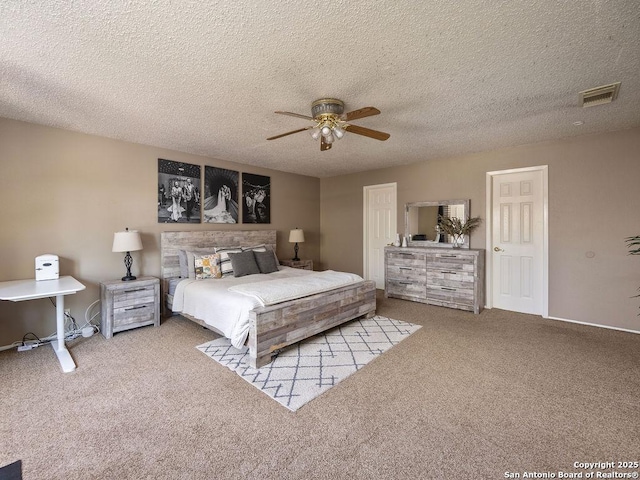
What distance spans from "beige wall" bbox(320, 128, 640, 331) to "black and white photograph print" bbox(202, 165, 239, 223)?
12.5 feet

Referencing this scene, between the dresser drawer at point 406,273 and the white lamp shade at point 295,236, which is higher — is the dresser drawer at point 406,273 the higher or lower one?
the lower one

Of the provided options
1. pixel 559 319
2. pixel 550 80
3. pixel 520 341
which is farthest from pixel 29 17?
pixel 559 319

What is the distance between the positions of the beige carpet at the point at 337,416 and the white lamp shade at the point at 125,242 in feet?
3.68

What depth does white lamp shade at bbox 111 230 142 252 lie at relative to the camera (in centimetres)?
355

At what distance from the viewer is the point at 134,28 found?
1744mm

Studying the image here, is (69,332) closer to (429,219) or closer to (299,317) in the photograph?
(299,317)

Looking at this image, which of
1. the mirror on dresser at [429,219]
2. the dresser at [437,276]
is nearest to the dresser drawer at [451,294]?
the dresser at [437,276]

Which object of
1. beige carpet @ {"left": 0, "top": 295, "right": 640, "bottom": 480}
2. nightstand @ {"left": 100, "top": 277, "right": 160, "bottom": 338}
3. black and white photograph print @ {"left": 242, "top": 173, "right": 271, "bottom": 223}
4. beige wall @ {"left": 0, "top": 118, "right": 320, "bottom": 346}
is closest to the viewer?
beige carpet @ {"left": 0, "top": 295, "right": 640, "bottom": 480}

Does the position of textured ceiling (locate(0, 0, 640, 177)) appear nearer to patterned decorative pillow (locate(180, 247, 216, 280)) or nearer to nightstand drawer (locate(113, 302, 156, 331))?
patterned decorative pillow (locate(180, 247, 216, 280))

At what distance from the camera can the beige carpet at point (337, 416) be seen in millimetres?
1615

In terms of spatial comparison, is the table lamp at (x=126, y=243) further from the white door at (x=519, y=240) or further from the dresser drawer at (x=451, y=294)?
the white door at (x=519, y=240)

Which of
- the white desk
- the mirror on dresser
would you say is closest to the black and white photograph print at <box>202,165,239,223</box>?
the white desk

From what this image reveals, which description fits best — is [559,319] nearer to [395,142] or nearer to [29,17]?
[395,142]

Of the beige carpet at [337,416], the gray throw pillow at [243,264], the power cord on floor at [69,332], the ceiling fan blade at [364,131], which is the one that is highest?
the ceiling fan blade at [364,131]
